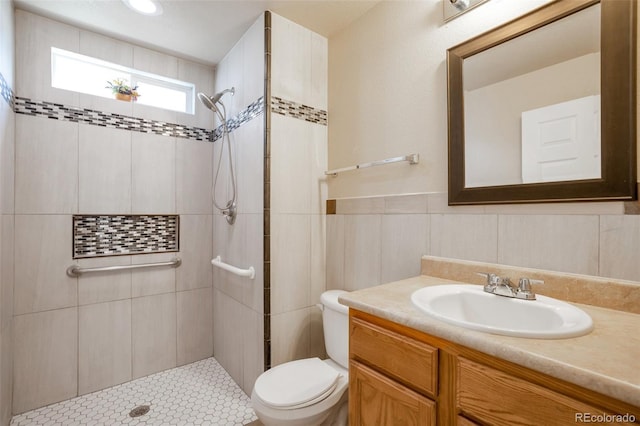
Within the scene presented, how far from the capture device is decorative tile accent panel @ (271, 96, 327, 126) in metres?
1.76

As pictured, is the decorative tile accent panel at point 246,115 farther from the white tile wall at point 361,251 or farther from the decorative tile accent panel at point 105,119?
the white tile wall at point 361,251

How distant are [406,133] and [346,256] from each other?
819 millimetres

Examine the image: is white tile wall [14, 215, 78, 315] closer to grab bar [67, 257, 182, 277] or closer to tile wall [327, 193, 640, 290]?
grab bar [67, 257, 182, 277]

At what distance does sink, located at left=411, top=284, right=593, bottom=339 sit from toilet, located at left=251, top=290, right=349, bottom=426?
52 cm

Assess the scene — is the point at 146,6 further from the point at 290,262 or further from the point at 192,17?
the point at 290,262

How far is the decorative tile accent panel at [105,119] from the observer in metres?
1.77

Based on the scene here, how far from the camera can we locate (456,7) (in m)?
1.31

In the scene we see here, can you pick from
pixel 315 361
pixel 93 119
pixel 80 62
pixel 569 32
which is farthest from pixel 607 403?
pixel 80 62

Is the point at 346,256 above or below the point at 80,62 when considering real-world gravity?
below

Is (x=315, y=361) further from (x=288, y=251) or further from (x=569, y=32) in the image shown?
(x=569, y=32)

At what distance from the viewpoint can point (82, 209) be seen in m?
1.92

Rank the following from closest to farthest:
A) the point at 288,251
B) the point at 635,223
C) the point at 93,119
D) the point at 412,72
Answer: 1. the point at 635,223
2. the point at 412,72
3. the point at 288,251
4. the point at 93,119

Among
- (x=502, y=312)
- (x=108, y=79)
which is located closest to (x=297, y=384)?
(x=502, y=312)

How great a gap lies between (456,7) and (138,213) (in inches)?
91.1
